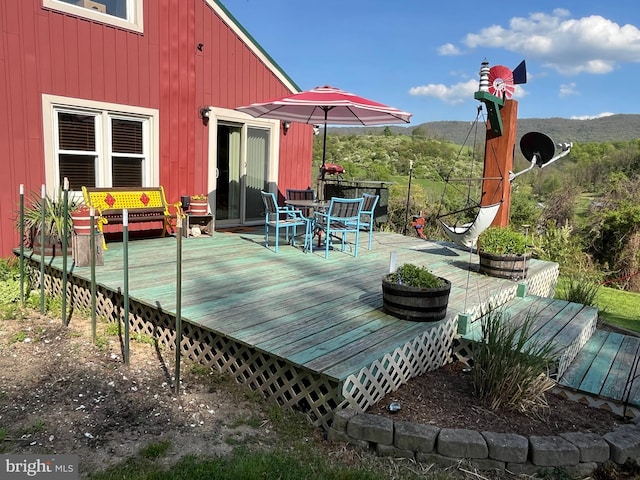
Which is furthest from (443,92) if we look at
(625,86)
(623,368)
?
(623,368)

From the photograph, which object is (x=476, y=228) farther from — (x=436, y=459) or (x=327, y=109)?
(x=436, y=459)

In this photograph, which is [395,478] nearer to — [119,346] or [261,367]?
[261,367]

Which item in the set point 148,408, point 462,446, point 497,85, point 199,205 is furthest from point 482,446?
point 199,205

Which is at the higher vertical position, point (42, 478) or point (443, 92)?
point (443, 92)

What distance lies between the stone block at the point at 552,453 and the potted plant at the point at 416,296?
1.23 meters

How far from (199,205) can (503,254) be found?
4.34 m

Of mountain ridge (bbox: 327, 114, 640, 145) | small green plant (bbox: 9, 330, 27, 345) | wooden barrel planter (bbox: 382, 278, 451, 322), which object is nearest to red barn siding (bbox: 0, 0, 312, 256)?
small green plant (bbox: 9, 330, 27, 345)

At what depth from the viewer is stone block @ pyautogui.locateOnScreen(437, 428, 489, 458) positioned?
8.07 feet

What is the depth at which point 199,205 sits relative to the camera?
277 inches

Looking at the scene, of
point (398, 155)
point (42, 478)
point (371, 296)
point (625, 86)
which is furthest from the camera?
point (625, 86)

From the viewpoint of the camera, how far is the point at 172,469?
7.50 ft

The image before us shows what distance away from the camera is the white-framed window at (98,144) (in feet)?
19.3

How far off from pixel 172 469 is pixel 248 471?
380 millimetres

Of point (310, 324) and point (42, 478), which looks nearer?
point (42, 478)
